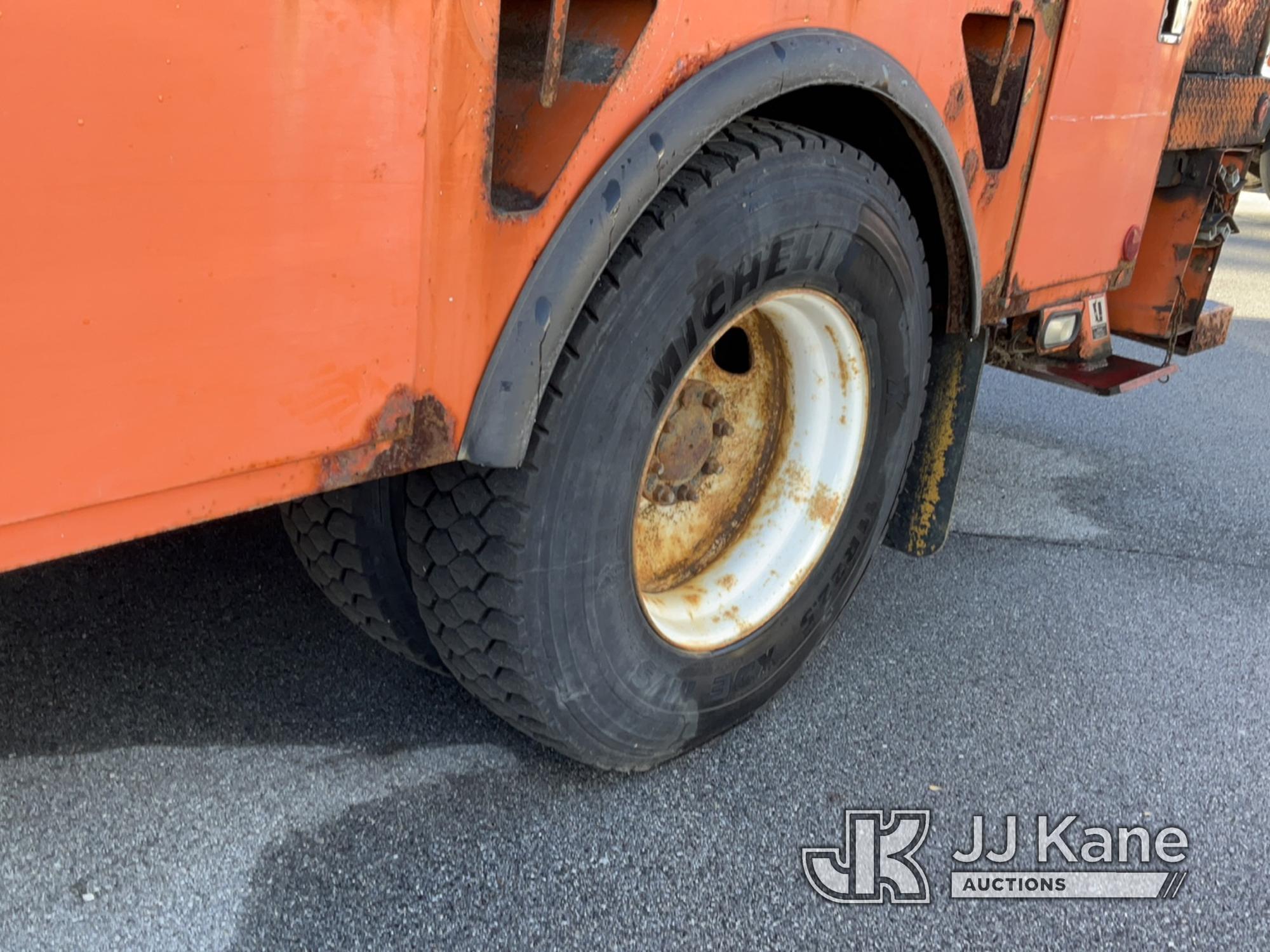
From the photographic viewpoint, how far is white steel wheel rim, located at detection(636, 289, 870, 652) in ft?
6.88

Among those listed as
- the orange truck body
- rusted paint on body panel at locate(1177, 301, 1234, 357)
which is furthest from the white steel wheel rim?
rusted paint on body panel at locate(1177, 301, 1234, 357)

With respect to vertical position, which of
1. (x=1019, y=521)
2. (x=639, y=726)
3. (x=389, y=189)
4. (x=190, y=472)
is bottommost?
(x=1019, y=521)

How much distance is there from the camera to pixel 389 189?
1.25 m

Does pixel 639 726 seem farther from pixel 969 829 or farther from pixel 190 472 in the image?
pixel 190 472

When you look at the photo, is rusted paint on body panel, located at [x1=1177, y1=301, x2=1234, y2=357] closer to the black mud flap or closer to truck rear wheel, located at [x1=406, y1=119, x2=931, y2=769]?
the black mud flap

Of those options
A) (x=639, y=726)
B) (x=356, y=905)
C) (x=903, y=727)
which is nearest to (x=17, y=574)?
(x=356, y=905)

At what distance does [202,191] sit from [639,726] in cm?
116

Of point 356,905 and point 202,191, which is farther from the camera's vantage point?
point 356,905

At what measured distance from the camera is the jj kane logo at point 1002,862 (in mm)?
1870

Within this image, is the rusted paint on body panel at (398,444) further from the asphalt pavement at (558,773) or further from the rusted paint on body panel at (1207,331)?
the rusted paint on body panel at (1207,331)

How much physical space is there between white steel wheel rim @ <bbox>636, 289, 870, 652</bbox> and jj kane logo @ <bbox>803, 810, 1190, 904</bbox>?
420mm

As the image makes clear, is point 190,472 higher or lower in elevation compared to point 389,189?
lower

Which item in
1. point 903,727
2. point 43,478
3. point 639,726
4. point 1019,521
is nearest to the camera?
point 43,478

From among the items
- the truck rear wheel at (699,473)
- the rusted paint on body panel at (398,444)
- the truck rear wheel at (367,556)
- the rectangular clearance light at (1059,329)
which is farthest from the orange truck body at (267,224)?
the rectangular clearance light at (1059,329)
